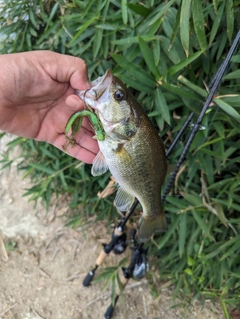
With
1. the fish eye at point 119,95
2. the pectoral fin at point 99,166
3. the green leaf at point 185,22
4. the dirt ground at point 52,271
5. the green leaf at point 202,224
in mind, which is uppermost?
the green leaf at point 185,22

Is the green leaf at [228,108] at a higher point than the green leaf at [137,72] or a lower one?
lower

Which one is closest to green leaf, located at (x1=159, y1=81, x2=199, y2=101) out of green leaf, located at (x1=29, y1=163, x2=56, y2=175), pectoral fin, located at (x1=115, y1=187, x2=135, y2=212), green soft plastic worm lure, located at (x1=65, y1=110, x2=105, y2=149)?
green soft plastic worm lure, located at (x1=65, y1=110, x2=105, y2=149)

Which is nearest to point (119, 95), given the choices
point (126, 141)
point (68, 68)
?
point (126, 141)

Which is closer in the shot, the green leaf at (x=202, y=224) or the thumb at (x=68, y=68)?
the thumb at (x=68, y=68)

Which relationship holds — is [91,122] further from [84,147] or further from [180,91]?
[180,91]

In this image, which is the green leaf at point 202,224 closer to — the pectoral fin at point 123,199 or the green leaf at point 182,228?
the green leaf at point 182,228

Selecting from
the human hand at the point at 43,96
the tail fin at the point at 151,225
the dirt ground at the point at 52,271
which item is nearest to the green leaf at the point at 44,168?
the dirt ground at the point at 52,271

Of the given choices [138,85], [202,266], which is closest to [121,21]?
[138,85]
